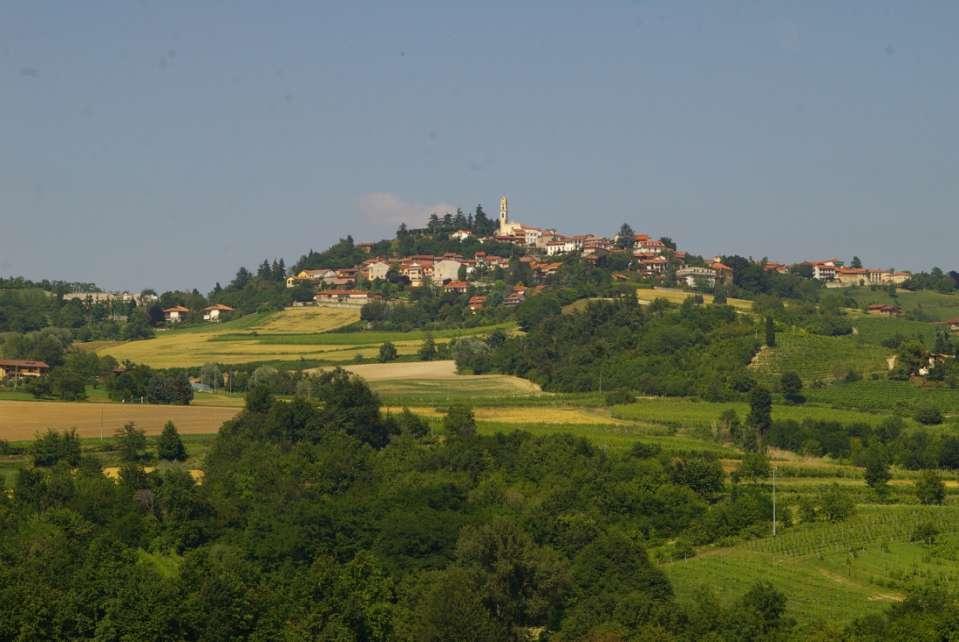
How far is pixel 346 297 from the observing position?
133 meters

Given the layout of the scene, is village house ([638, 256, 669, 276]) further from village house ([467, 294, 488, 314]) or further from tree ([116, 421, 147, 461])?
tree ([116, 421, 147, 461])

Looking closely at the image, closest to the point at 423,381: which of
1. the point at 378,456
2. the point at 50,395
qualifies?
the point at 50,395

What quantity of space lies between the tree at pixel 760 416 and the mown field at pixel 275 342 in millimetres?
33320

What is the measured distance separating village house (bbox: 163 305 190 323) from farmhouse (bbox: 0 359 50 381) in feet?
155

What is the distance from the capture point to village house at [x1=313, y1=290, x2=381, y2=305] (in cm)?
13238

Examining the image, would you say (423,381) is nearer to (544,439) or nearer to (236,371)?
(236,371)

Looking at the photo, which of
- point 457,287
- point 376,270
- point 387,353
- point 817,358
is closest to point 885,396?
point 817,358

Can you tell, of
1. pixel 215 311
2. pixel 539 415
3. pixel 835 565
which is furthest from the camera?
pixel 215 311

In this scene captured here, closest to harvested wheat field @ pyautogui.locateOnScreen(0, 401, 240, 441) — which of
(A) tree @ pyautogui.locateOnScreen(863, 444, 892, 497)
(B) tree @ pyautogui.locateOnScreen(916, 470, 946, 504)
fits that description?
(A) tree @ pyautogui.locateOnScreen(863, 444, 892, 497)

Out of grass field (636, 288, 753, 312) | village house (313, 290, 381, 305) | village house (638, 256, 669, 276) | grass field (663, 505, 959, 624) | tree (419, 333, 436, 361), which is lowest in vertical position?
grass field (663, 505, 959, 624)

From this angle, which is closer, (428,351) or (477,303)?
(428,351)

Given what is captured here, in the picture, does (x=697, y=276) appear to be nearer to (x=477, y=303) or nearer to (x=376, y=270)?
(x=477, y=303)

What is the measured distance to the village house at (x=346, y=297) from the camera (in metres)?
132

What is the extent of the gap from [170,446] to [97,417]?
29.8 ft
